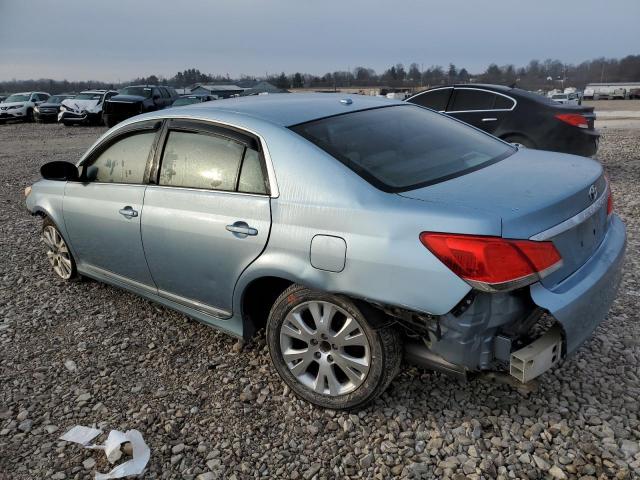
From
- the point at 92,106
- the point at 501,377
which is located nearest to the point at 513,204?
the point at 501,377

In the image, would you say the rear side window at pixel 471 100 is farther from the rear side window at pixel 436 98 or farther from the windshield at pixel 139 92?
the windshield at pixel 139 92

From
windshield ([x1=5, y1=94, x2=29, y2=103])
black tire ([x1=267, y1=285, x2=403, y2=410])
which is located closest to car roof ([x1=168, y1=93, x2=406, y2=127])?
black tire ([x1=267, y1=285, x2=403, y2=410])

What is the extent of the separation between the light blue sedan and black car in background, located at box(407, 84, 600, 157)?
4941mm

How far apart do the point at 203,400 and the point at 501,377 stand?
160 cm

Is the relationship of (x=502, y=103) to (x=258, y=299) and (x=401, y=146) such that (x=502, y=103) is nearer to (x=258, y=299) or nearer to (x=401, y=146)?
(x=401, y=146)

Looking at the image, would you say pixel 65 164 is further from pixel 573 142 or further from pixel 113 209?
pixel 573 142

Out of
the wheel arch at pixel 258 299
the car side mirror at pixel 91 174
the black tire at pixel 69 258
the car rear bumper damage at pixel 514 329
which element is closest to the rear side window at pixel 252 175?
the wheel arch at pixel 258 299

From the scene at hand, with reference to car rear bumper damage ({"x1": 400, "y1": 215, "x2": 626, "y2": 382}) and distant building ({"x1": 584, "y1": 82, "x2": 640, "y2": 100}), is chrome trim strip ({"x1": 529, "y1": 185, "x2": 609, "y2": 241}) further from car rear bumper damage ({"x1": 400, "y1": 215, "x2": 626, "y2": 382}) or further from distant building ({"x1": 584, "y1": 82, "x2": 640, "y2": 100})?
distant building ({"x1": 584, "y1": 82, "x2": 640, "y2": 100})

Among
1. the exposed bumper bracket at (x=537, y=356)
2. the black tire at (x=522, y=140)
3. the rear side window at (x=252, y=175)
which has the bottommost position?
the black tire at (x=522, y=140)

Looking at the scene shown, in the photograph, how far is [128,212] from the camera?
341cm

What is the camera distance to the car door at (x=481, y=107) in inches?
318

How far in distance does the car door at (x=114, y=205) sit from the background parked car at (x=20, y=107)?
27141 mm

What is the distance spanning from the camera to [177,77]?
7619 centimetres

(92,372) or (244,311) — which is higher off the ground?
(244,311)
